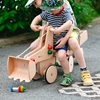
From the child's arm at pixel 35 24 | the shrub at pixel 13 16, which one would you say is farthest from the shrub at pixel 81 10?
the child's arm at pixel 35 24

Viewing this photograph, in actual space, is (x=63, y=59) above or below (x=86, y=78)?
above

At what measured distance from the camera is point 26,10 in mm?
5969

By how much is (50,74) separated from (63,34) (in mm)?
482

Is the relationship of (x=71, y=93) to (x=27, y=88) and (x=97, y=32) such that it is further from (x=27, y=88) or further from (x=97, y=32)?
(x=97, y=32)

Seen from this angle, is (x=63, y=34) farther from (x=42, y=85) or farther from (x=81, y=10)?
(x=81, y=10)

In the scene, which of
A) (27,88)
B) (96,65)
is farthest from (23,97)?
(96,65)

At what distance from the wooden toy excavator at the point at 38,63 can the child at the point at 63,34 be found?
3.9 inches

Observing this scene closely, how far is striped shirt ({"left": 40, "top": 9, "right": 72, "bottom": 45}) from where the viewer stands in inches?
160

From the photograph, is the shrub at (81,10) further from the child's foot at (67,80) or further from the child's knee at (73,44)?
the child's foot at (67,80)

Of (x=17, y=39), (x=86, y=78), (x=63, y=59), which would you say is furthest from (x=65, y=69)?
(x=17, y=39)

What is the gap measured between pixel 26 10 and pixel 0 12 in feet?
1.39

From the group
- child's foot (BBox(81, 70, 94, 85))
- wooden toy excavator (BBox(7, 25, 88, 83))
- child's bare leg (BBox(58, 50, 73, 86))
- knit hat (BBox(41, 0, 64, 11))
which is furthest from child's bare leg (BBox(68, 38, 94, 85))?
knit hat (BBox(41, 0, 64, 11))

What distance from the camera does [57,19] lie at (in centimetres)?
412

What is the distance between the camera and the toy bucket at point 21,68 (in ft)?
12.4
